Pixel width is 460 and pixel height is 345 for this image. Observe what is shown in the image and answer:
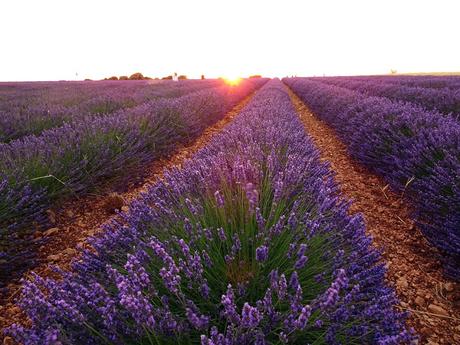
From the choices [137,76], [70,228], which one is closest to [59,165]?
[70,228]

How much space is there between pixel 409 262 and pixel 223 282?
1793mm

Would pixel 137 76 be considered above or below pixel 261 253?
below

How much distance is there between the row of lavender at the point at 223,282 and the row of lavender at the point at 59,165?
3.82 feet

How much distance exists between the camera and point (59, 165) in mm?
3295

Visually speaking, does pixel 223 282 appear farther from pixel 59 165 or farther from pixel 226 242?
pixel 59 165

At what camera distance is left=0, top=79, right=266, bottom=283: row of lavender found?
251 centimetres

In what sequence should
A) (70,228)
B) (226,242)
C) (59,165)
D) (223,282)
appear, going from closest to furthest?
1. (223,282)
2. (226,242)
3. (70,228)
4. (59,165)

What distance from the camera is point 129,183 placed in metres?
4.35

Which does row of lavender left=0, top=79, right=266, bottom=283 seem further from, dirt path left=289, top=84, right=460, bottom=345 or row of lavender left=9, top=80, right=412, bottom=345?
dirt path left=289, top=84, right=460, bottom=345

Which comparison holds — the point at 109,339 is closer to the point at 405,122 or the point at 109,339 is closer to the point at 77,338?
the point at 77,338

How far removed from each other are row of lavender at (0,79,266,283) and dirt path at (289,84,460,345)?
2473mm

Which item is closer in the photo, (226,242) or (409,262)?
(226,242)

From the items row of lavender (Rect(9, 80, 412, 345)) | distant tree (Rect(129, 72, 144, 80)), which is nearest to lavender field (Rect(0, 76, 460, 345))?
row of lavender (Rect(9, 80, 412, 345))

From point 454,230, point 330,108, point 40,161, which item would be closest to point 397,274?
point 454,230
